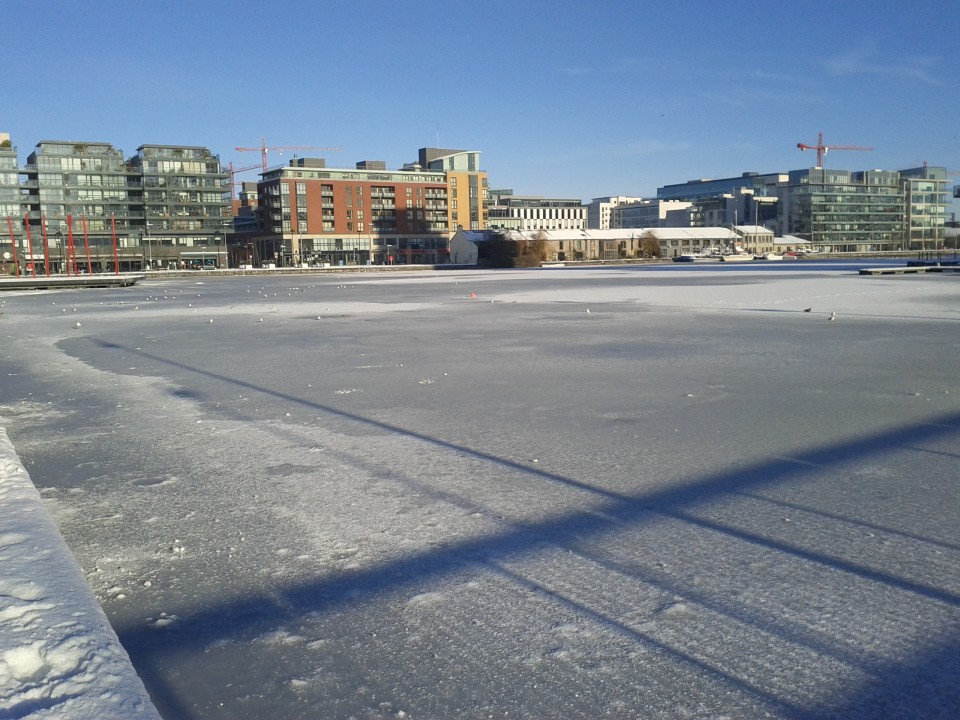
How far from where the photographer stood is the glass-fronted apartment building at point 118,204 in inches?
4429

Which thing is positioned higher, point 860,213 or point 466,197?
point 466,197

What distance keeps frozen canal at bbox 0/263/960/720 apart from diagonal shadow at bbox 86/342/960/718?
0.07 ft

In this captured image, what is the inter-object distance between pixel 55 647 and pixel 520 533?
2.78 meters

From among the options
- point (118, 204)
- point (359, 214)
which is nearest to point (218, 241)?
point (118, 204)

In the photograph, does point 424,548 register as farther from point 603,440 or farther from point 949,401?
point 949,401

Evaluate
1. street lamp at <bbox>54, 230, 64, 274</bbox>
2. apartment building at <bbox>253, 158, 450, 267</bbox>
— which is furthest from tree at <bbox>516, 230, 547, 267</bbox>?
street lamp at <bbox>54, 230, 64, 274</bbox>

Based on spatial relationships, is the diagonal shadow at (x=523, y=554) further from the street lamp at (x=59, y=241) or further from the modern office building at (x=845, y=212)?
the modern office building at (x=845, y=212)

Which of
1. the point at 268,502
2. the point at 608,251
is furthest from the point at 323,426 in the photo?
the point at 608,251

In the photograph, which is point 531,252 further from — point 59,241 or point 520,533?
point 520,533

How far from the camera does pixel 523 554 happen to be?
15.9 feet

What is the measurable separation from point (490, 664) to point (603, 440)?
4.32 meters

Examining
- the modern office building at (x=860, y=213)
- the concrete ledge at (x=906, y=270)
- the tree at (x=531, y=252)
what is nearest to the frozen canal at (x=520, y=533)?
the concrete ledge at (x=906, y=270)

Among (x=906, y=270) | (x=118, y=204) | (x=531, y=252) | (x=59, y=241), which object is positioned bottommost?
(x=906, y=270)

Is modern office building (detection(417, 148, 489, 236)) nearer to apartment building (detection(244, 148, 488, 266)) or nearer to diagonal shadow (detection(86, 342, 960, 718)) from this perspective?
apartment building (detection(244, 148, 488, 266))
